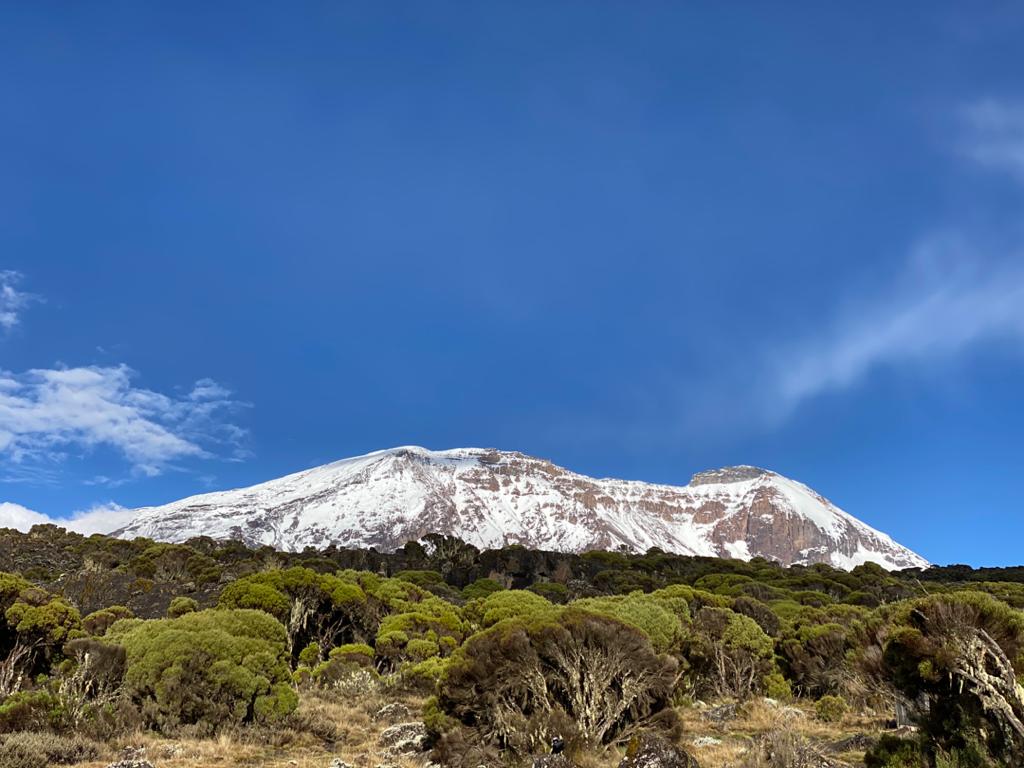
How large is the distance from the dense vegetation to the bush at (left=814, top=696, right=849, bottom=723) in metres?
0.09

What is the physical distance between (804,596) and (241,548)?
53.3 meters

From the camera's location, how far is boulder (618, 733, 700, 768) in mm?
9062

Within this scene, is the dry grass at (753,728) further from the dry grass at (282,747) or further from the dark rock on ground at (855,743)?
the dry grass at (282,747)

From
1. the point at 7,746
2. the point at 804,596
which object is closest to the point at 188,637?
the point at 7,746

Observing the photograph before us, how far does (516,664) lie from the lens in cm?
1257

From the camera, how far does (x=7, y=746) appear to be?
962 cm

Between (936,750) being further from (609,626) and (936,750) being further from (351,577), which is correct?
(351,577)

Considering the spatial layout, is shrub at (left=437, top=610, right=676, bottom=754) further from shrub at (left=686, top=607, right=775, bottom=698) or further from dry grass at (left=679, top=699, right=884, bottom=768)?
shrub at (left=686, top=607, right=775, bottom=698)

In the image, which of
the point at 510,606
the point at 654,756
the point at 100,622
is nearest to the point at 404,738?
the point at 654,756

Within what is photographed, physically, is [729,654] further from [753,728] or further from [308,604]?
[308,604]

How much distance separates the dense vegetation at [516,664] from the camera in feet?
28.8

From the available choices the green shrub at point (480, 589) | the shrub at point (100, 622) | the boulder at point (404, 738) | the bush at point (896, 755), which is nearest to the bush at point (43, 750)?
the boulder at point (404, 738)

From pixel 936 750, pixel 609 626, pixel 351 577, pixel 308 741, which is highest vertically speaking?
pixel 351 577

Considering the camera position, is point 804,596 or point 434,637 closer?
point 434,637
